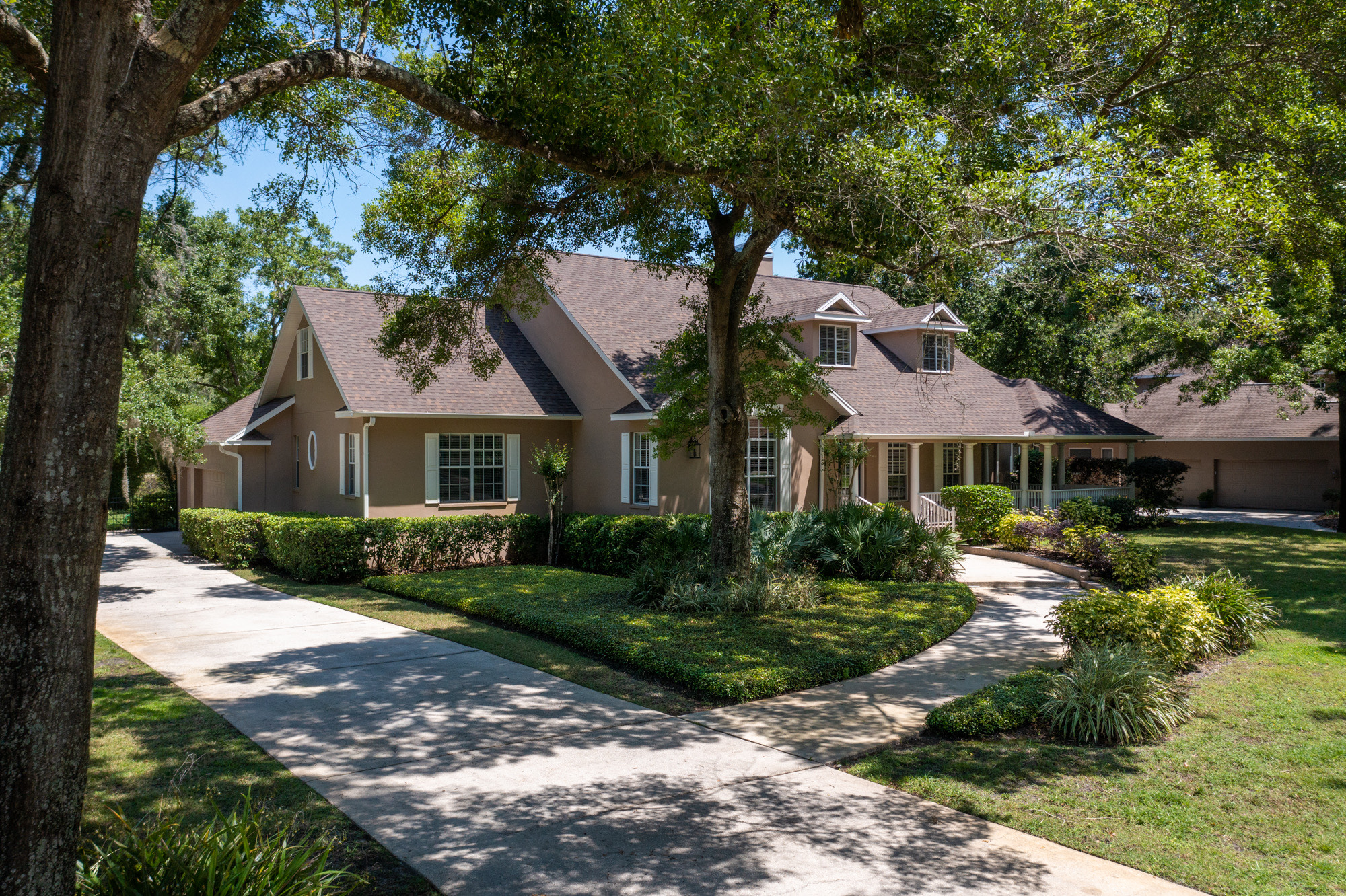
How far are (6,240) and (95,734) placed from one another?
17180 millimetres

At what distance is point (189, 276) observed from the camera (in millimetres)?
29781

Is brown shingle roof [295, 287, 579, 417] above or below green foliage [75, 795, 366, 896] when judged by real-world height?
above

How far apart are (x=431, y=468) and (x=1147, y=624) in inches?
540

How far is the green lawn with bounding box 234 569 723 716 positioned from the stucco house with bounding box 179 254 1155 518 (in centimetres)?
313

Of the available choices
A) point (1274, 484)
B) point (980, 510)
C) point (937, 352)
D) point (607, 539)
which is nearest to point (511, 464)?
point (607, 539)

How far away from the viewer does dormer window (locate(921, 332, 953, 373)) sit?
24141 mm

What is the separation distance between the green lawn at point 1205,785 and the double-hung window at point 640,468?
11.1 metres

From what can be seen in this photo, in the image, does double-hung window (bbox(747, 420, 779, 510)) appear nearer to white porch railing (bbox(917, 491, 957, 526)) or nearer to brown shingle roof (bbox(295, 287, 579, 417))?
white porch railing (bbox(917, 491, 957, 526))

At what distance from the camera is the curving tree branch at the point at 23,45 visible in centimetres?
471

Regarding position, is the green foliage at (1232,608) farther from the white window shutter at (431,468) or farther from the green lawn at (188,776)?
the white window shutter at (431,468)

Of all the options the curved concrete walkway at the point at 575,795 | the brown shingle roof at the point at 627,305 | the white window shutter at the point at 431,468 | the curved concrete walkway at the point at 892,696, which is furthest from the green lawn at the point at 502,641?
the brown shingle roof at the point at 627,305

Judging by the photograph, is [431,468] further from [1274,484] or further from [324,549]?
[1274,484]

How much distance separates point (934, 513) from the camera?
2130cm

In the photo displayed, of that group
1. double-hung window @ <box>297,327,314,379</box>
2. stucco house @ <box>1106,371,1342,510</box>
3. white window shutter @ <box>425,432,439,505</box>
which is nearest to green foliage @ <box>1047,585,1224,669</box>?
white window shutter @ <box>425,432,439,505</box>
